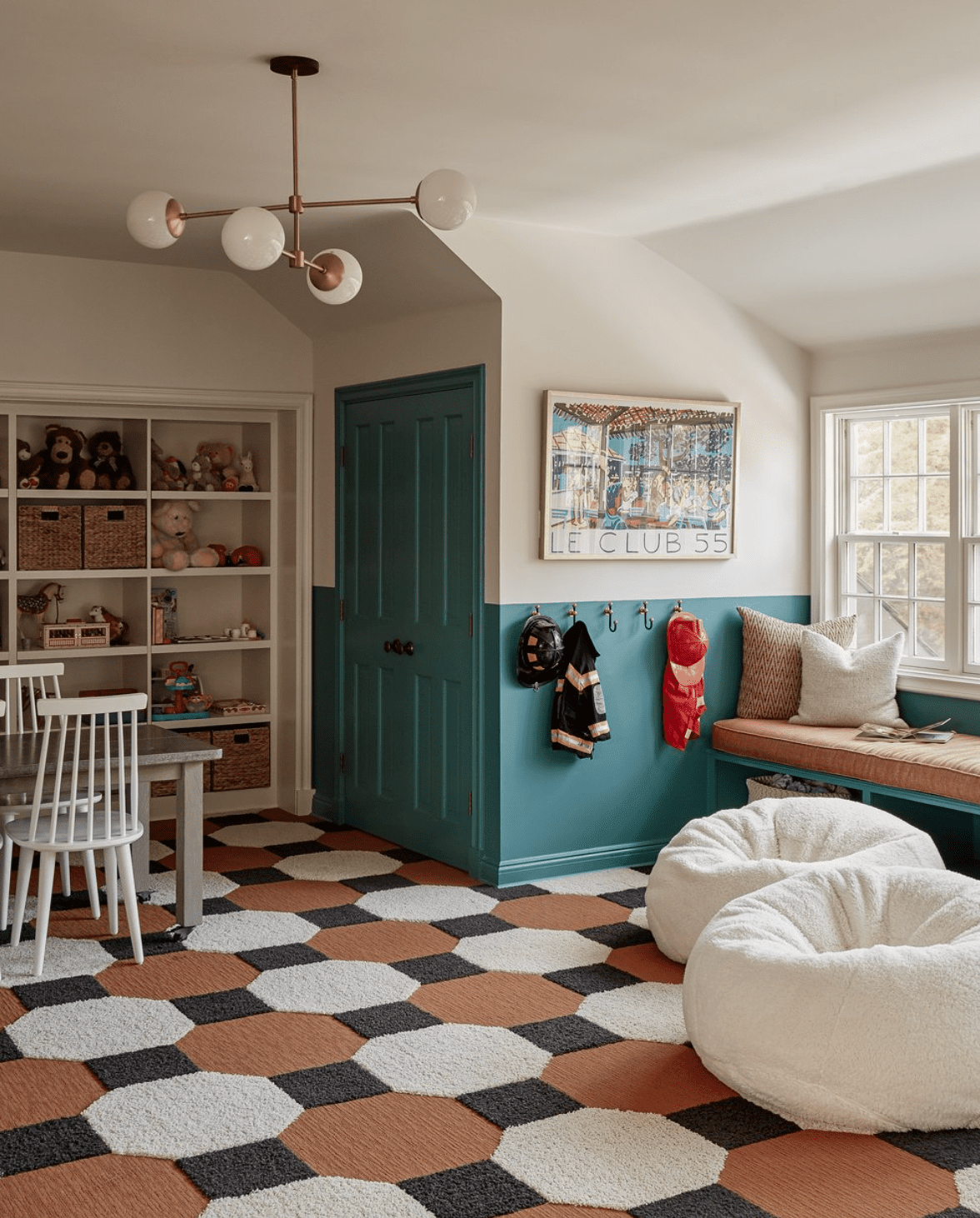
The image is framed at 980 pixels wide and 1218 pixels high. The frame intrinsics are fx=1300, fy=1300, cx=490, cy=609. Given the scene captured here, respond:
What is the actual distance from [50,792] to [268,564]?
2303 millimetres

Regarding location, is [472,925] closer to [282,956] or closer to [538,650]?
[282,956]

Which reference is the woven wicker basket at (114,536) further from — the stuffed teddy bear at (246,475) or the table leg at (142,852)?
the table leg at (142,852)

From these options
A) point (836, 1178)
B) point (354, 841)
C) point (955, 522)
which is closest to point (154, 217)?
point (836, 1178)

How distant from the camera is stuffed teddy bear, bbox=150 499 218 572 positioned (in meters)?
6.23

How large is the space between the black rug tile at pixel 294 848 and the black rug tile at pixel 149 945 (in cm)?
114

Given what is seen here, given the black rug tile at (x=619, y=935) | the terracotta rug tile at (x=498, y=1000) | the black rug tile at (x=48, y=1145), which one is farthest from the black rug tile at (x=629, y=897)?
the black rug tile at (x=48, y=1145)

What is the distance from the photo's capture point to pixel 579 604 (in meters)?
5.17

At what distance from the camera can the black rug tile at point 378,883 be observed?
197 inches

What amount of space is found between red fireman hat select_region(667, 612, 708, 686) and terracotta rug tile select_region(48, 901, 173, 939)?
7.27 feet

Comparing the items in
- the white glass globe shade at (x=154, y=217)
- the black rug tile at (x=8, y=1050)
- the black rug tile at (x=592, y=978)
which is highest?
the white glass globe shade at (x=154, y=217)

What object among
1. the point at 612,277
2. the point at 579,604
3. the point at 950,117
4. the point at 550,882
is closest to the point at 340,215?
the point at 612,277

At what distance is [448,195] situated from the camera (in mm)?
3229

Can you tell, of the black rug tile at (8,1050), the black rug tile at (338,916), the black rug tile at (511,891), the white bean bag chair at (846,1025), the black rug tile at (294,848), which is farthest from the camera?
the black rug tile at (294,848)

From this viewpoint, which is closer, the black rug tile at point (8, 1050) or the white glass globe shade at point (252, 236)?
the white glass globe shade at point (252, 236)
